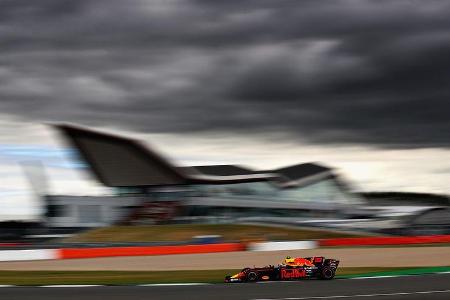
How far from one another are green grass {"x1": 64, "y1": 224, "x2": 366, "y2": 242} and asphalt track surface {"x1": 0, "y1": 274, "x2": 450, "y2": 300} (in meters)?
50.0

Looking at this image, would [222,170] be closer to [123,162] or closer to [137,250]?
[123,162]

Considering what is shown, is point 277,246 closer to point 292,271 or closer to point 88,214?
point 292,271

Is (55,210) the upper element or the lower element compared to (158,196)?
lower

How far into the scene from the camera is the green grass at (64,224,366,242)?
68375 millimetres

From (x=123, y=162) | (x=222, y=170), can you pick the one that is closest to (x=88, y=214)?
(x=123, y=162)

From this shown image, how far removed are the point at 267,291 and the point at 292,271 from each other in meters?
2.81

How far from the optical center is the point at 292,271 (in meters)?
18.1

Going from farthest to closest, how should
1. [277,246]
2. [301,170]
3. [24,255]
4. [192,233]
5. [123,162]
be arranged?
1. [301,170]
2. [123,162]
3. [192,233]
4. [277,246]
5. [24,255]

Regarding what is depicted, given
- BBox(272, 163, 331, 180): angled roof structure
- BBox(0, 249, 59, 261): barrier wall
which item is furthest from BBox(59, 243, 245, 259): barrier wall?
BBox(272, 163, 331, 180): angled roof structure

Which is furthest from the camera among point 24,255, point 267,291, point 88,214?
point 88,214

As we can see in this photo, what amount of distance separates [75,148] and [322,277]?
70434 millimetres

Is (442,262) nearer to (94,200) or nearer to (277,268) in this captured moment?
(277,268)

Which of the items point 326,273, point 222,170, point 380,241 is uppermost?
point 222,170

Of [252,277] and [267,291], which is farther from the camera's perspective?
[252,277]
